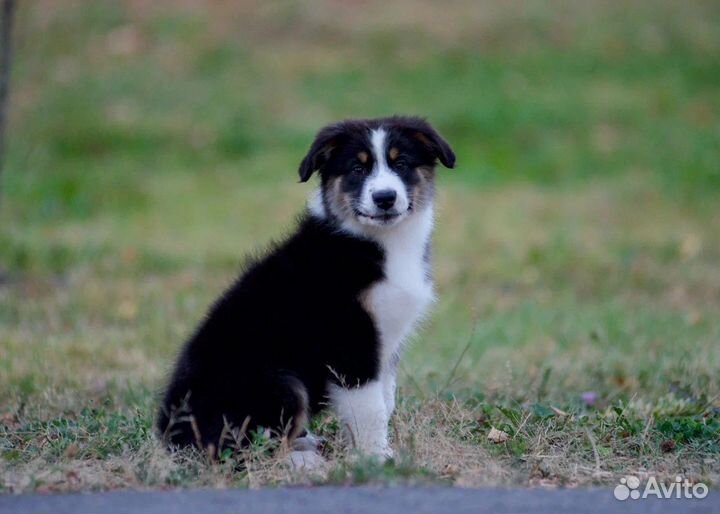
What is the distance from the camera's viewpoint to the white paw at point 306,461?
588 cm

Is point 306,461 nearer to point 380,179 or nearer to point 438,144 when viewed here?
point 380,179

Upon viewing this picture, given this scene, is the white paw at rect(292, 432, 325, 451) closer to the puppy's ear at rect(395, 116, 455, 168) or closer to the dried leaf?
the dried leaf

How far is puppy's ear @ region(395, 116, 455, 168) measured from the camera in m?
6.73

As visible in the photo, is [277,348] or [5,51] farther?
[5,51]

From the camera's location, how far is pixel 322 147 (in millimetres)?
6633

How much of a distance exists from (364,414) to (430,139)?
1.57 metres

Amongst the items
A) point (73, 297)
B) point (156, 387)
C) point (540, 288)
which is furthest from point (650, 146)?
point (156, 387)

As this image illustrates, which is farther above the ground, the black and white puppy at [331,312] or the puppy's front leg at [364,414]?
the black and white puppy at [331,312]

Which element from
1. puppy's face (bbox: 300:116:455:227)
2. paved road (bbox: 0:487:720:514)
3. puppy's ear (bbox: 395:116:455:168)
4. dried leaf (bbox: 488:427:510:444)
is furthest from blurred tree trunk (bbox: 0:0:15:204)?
paved road (bbox: 0:487:720:514)

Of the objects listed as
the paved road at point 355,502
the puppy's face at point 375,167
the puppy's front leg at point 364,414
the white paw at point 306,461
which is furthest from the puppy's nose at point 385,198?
the paved road at point 355,502

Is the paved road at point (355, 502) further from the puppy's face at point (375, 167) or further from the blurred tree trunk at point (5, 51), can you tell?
the blurred tree trunk at point (5, 51)

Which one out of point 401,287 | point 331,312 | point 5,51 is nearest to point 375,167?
point 401,287

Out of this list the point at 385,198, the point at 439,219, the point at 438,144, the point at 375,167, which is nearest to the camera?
the point at 385,198

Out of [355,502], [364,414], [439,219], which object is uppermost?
[439,219]
